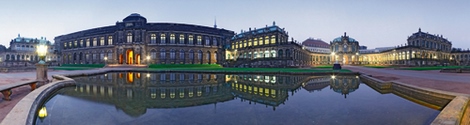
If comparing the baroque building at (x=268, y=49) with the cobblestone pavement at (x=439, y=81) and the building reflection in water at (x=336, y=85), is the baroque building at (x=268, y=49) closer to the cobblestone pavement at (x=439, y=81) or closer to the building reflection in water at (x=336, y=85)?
the cobblestone pavement at (x=439, y=81)

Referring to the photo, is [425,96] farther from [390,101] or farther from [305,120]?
[305,120]

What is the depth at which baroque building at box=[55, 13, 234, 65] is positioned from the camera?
51344 mm

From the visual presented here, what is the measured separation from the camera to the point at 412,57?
62.5 m

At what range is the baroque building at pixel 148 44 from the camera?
168ft

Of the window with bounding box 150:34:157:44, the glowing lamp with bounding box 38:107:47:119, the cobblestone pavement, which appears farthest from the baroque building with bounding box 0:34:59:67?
the cobblestone pavement

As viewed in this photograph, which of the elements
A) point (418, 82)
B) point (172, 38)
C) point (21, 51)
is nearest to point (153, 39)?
point (172, 38)

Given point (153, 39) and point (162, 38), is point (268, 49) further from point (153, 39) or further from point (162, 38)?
point (153, 39)

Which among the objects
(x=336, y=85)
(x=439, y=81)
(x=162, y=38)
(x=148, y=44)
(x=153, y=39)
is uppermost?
(x=162, y=38)

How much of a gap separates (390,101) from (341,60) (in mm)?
80087

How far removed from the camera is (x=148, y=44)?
52156 mm

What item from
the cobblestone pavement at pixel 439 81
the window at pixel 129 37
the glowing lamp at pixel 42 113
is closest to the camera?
the glowing lamp at pixel 42 113

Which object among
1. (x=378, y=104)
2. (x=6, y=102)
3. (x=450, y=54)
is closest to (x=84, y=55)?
(x=6, y=102)

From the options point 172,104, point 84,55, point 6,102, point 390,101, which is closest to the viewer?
point 6,102

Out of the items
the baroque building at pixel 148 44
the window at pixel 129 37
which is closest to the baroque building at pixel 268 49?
the baroque building at pixel 148 44
